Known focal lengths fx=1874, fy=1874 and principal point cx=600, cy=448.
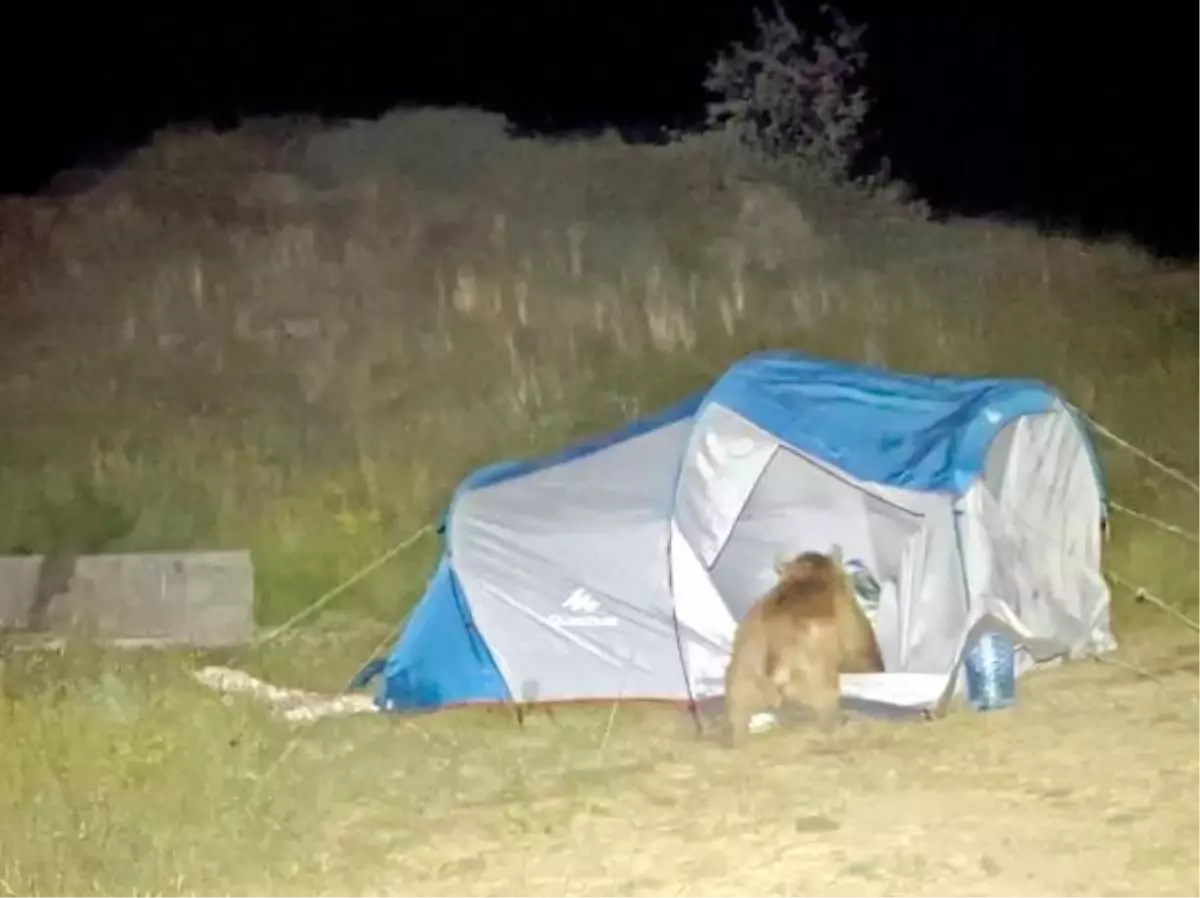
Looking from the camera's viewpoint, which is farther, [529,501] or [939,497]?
[529,501]

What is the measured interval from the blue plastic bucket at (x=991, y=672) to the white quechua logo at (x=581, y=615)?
1.06 m

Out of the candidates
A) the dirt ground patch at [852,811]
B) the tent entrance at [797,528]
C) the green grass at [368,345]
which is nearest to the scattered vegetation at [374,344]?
the green grass at [368,345]

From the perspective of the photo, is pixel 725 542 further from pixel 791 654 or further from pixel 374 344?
pixel 374 344

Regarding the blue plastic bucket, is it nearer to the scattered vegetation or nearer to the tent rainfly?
the tent rainfly

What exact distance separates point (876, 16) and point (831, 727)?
9.97 metres

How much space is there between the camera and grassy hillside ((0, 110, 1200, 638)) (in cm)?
806

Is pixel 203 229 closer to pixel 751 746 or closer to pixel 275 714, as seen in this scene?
pixel 275 714

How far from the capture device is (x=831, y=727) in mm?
5051

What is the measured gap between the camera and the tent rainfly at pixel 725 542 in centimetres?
530

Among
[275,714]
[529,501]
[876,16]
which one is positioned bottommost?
[275,714]

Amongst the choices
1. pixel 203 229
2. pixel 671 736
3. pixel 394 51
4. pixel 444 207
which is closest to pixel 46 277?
pixel 203 229

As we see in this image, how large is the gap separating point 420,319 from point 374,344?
1.30 feet

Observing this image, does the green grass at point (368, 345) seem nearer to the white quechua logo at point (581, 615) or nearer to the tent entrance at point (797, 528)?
the white quechua logo at point (581, 615)

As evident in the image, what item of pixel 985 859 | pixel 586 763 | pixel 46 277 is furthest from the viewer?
pixel 46 277
